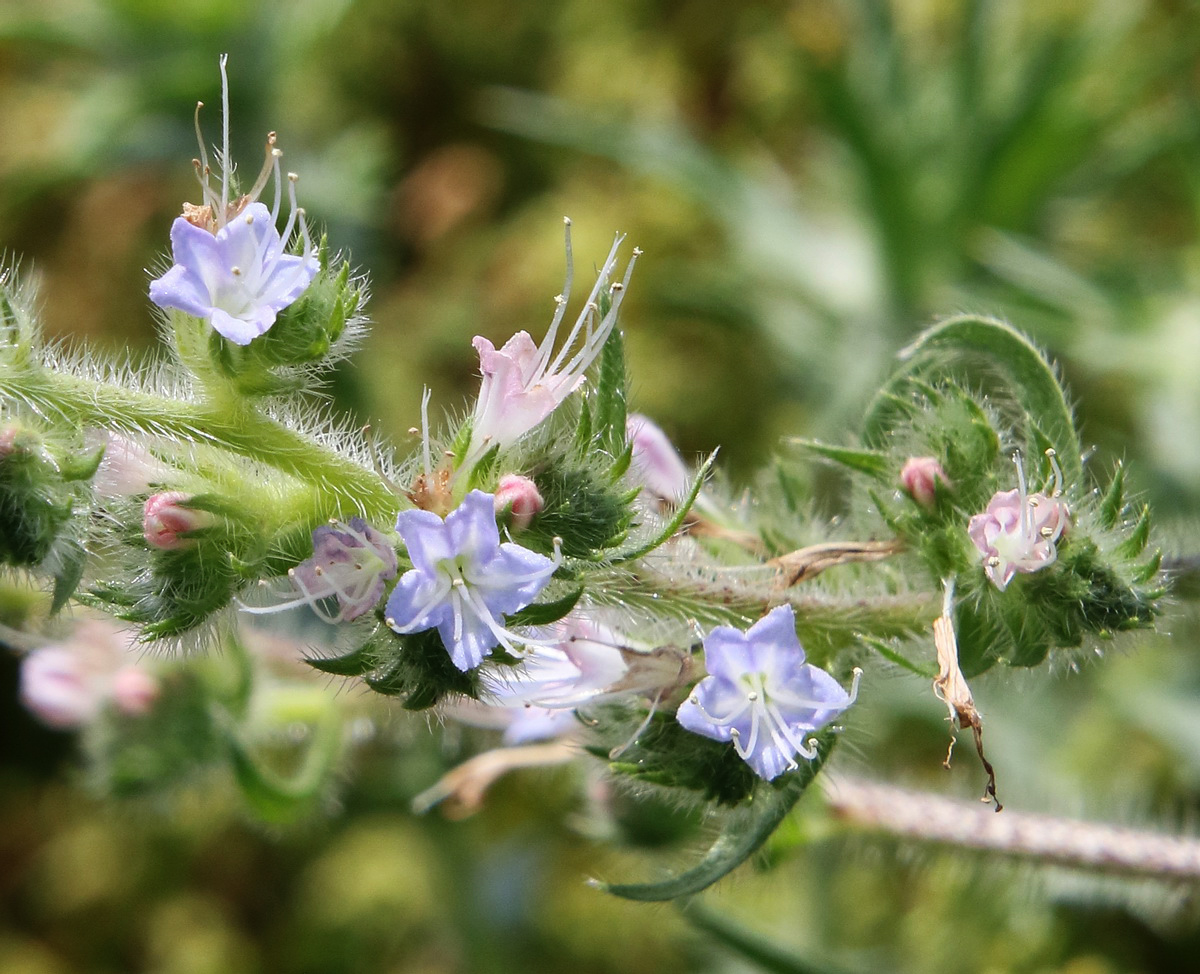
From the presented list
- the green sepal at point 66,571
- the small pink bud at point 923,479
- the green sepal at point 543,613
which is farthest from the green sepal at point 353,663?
the small pink bud at point 923,479

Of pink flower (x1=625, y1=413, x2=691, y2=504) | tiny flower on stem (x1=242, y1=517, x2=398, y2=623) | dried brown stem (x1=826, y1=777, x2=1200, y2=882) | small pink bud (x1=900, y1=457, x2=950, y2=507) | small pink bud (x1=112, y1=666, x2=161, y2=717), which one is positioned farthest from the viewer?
small pink bud (x1=112, y1=666, x2=161, y2=717)

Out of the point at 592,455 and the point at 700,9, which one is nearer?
the point at 592,455

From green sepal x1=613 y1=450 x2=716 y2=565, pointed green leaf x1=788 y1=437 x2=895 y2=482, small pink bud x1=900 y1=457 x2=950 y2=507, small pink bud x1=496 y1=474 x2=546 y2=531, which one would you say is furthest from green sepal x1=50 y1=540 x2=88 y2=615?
small pink bud x1=900 y1=457 x2=950 y2=507

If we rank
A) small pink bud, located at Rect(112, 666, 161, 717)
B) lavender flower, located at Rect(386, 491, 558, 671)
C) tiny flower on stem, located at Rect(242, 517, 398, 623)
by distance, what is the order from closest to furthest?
lavender flower, located at Rect(386, 491, 558, 671) → tiny flower on stem, located at Rect(242, 517, 398, 623) → small pink bud, located at Rect(112, 666, 161, 717)

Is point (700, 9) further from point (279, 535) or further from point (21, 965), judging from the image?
point (21, 965)

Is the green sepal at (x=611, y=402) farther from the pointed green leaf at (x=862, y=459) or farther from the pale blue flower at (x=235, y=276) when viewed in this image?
the pale blue flower at (x=235, y=276)

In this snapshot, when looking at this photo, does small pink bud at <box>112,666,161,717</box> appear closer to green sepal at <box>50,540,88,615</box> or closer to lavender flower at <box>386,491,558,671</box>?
green sepal at <box>50,540,88,615</box>

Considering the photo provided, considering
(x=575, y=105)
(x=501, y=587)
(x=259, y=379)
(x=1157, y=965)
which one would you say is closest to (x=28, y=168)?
(x=575, y=105)

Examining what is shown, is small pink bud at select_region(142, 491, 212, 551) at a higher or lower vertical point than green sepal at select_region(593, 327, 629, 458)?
lower
